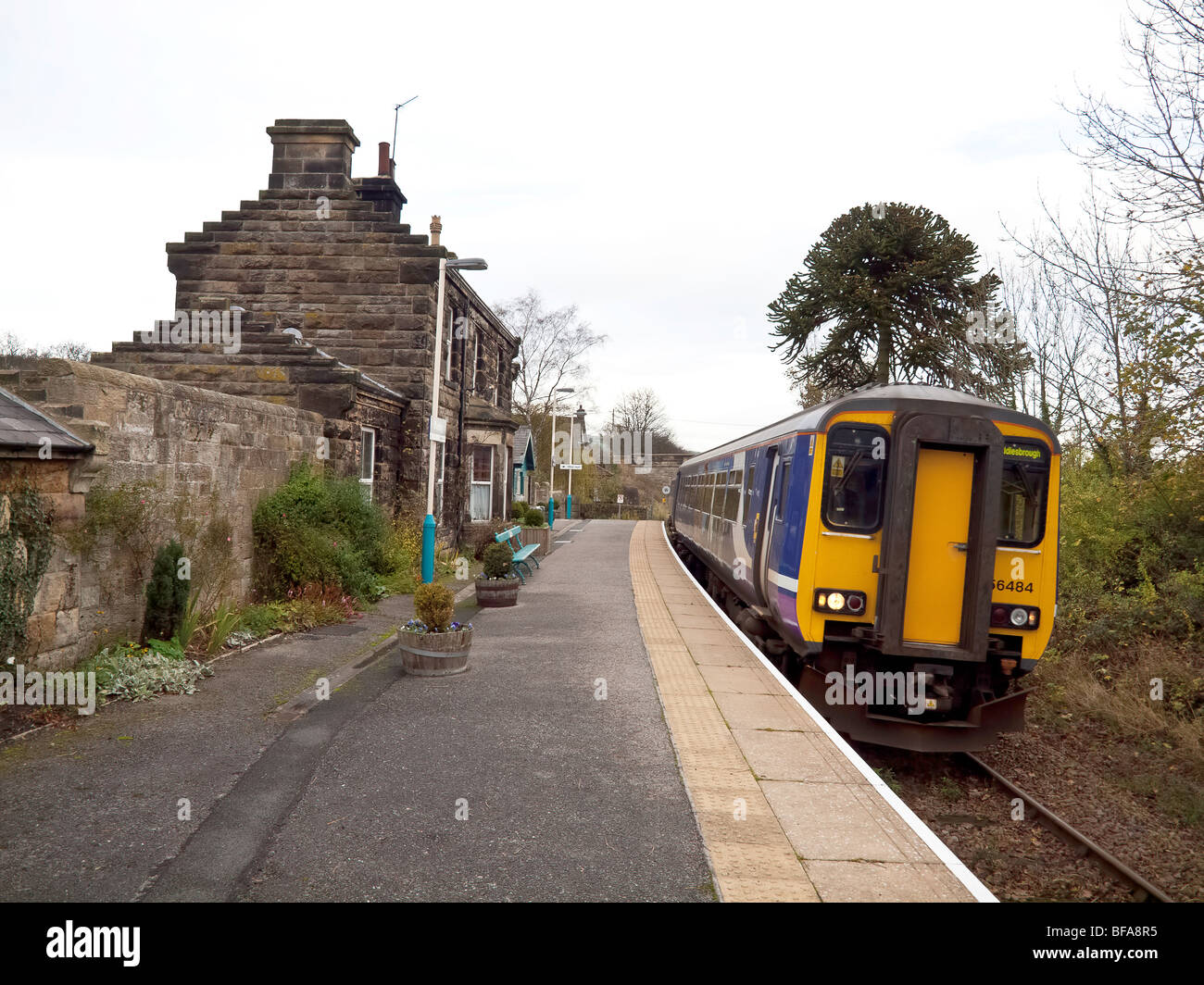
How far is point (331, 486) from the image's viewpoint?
11.3 m

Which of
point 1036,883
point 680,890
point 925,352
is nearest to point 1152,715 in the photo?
point 1036,883

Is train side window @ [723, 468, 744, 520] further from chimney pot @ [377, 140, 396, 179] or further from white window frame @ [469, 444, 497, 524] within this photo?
chimney pot @ [377, 140, 396, 179]

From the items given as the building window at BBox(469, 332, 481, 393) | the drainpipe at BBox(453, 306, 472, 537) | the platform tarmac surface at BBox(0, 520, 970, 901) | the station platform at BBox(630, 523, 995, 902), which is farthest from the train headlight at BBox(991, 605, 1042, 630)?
the building window at BBox(469, 332, 481, 393)

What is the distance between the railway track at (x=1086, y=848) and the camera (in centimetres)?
527

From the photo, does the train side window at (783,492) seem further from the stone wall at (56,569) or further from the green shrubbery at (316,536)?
the stone wall at (56,569)

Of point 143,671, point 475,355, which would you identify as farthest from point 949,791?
point 475,355

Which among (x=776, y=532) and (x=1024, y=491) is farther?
(x=776, y=532)

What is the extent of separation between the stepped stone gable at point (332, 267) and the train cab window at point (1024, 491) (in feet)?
36.6

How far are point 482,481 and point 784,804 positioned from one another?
1569cm

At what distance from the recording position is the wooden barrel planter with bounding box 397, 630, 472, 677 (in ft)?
25.2

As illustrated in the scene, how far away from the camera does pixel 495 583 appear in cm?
1188

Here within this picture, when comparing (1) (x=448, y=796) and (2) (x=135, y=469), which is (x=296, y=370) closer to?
(2) (x=135, y=469)

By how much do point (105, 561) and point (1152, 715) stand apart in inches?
425
